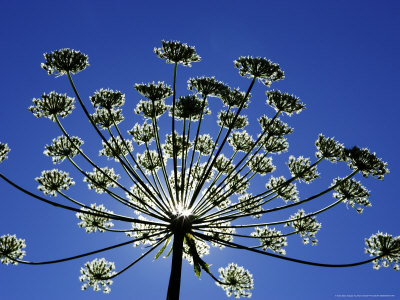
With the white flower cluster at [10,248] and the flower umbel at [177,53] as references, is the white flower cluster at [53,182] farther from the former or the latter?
the flower umbel at [177,53]

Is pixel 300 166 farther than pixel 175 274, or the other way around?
pixel 300 166

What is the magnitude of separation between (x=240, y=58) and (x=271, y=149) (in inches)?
170

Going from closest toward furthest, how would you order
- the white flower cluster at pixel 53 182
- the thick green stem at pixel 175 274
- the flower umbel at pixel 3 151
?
the thick green stem at pixel 175 274, the flower umbel at pixel 3 151, the white flower cluster at pixel 53 182

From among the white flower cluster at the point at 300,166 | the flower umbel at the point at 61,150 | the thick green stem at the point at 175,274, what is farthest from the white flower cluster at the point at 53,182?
the white flower cluster at the point at 300,166

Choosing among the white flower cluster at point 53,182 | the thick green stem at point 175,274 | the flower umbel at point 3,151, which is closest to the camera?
the thick green stem at point 175,274

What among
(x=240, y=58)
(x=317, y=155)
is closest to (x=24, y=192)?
(x=240, y=58)

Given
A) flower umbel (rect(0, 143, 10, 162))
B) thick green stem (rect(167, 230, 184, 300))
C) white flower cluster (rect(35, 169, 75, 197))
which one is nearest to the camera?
thick green stem (rect(167, 230, 184, 300))

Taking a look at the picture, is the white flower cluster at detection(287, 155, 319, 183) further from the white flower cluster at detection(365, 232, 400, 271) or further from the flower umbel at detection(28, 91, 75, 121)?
the flower umbel at detection(28, 91, 75, 121)

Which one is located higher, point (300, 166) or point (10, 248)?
point (300, 166)

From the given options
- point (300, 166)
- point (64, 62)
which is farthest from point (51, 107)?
point (300, 166)

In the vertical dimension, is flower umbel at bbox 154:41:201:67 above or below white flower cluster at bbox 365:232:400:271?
above

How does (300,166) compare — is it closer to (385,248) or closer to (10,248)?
(385,248)

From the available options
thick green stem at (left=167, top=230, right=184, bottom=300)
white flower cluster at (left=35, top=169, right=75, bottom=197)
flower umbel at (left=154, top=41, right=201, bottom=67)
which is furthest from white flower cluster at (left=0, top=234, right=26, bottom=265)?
flower umbel at (left=154, top=41, right=201, bottom=67)

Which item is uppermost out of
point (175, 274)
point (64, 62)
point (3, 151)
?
point (64, 62)
